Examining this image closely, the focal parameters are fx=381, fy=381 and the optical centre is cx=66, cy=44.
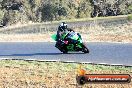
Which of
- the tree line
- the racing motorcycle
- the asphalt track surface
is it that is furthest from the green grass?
the tree line

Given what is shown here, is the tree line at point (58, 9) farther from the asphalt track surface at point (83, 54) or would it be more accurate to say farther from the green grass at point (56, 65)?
the green grass at point (56, 65)

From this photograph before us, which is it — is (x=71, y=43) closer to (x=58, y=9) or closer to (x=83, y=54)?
(x=83, y=54)

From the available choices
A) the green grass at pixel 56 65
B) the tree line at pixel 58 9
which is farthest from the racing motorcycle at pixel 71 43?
the tree line at pixel 58 9

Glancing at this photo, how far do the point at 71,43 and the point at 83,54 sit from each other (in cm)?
95

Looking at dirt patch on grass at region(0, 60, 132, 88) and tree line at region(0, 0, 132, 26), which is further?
tree line at region(0, 0, 132, 26)

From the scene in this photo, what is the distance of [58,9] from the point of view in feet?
197

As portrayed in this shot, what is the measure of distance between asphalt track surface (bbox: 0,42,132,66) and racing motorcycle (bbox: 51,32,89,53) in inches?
10.8

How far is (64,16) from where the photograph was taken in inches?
2365

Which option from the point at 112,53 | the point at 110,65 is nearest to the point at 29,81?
the point at 110,65

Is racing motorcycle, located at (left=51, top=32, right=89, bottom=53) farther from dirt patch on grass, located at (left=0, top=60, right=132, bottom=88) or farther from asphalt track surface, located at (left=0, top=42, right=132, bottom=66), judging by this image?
dirt patch on grass, located at (left=0, top=60, right=132, bottom=88)

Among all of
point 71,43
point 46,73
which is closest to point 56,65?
point 46,73

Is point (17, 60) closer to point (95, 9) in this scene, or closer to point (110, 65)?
point (110, 65)

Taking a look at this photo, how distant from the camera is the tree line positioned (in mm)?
59409

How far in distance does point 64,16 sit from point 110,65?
44.7 metres
